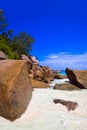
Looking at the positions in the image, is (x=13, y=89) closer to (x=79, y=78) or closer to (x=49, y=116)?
(x=49, y=116)

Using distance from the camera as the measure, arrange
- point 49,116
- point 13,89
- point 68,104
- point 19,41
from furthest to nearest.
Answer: point 19,41
point 68,104
point 13,89
point 49,116

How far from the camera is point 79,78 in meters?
15.6

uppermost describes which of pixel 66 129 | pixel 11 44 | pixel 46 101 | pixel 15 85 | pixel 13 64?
pixel 11 44

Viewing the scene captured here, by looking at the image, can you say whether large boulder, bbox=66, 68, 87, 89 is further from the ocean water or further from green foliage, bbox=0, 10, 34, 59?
green foliage, bbox=0, 10, 34, 59

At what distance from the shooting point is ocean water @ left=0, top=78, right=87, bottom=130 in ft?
27.9

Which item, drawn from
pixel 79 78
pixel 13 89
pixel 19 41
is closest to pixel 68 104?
pixel 13 89

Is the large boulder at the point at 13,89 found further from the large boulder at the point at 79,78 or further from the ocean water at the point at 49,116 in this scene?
the large boulder at the point at 79,78

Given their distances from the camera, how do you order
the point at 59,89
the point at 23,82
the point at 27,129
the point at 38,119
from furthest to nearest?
the point at 59,89
the point at 23,82
the point at 38,119
the point at 27,129

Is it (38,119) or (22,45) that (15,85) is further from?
(22,45)

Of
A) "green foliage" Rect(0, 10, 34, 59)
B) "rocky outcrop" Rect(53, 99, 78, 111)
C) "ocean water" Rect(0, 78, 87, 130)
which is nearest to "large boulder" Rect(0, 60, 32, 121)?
"ocean water" Rect(0, 78, 87, 130)

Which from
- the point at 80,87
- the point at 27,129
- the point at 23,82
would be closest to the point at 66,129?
the point at 27,129

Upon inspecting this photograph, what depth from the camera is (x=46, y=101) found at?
11219 millimetres

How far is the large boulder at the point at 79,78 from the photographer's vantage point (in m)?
15.1

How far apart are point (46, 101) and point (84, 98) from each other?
1.89m
